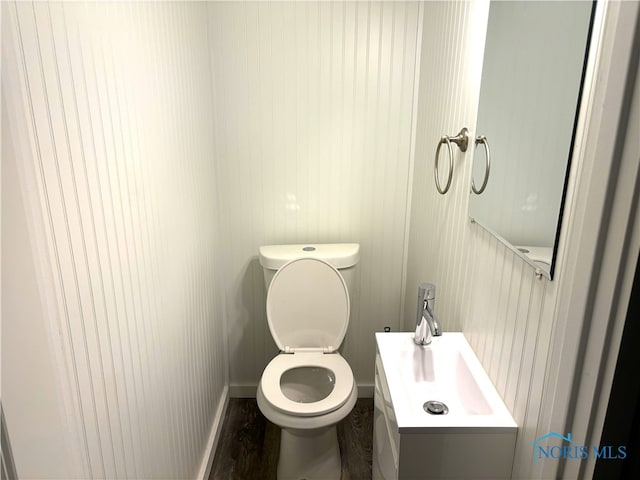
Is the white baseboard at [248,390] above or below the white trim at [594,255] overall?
below

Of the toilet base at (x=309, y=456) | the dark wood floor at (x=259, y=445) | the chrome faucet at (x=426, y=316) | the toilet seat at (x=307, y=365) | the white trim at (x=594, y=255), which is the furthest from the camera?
the dark wood floor at (x=259, y=445)

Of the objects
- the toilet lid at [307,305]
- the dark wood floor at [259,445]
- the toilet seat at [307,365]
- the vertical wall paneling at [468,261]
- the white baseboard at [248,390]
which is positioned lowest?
the dark wood floor at [259,445]

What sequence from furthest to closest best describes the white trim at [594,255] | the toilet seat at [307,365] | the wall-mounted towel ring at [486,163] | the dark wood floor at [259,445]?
the dark wood floor at [259,445] < the toilet seat at [307,365] < the wall-mounted towel ring at [486,163] < the white trim at [594,255]

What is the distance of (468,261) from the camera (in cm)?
145

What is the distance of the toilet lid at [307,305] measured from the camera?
2113 mm

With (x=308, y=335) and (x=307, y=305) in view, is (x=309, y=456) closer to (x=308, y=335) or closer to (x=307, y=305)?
(x=308, y=335)

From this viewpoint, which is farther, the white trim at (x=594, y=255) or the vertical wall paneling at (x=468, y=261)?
the vertical wall paneling at (x=468, y=261)

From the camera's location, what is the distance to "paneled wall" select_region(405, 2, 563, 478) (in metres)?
1.02

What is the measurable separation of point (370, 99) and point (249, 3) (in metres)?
0.69

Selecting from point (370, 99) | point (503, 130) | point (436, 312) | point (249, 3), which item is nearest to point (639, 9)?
point (503, 130)

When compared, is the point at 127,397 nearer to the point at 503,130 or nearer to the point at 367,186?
the point at 503,130

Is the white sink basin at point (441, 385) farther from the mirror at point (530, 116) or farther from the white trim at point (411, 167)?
the white trim at point (411, 167)

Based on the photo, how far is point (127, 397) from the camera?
1193mm

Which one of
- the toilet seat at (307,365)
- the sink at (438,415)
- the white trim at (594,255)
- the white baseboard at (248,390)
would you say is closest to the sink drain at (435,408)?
the sink at (438,415)
